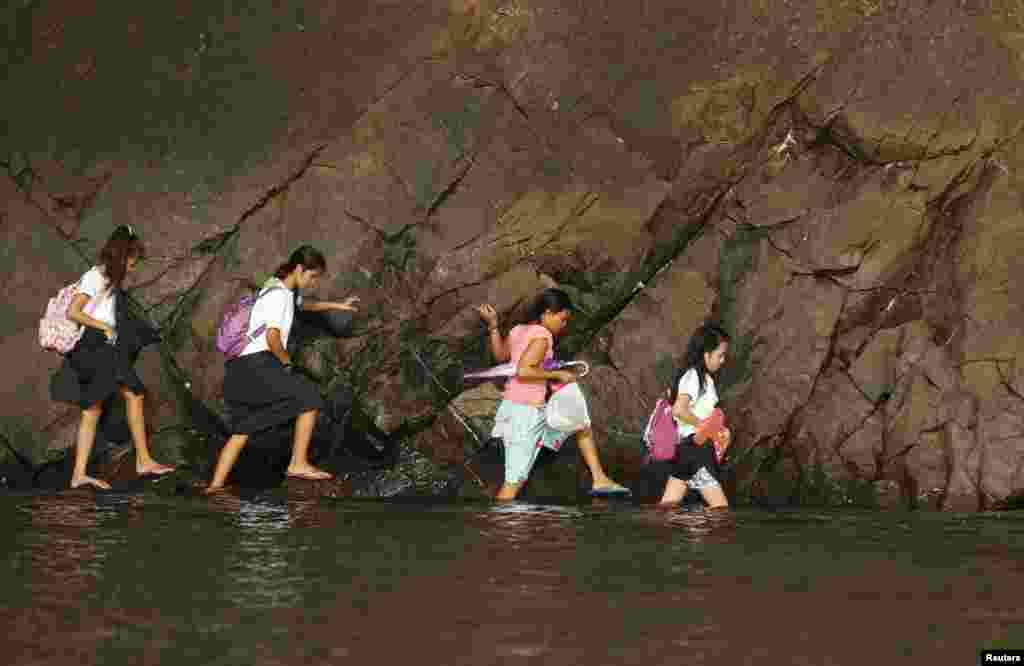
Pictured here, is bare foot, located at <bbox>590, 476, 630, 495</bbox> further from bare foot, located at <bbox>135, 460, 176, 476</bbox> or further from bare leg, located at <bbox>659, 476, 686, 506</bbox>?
bare foot, located at <bbox>135, 460, 176, 476</bbox>

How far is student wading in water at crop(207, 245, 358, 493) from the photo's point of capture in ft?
35.1

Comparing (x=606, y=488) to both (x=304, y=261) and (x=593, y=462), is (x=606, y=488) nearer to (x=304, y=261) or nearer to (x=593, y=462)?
(x=593, y=462)

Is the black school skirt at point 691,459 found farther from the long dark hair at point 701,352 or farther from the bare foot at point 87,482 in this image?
the bare foot at point 87,482

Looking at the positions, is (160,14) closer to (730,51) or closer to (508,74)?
(508,74)

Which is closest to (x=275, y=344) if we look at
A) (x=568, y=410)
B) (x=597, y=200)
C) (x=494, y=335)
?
(x=494, y=335)

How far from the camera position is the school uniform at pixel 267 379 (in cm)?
1070

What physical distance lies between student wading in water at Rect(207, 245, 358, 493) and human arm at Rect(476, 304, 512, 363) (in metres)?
1.23

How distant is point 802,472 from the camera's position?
10.9m

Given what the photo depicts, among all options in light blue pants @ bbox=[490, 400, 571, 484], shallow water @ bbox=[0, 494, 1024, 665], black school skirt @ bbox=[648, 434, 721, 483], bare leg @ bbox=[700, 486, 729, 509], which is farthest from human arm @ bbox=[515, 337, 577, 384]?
shallow water @ bbox=[0, 494, 1024, 665]

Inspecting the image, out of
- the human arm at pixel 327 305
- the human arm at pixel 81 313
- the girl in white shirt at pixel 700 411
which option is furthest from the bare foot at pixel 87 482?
the girl in white shirt at pixel 700 411

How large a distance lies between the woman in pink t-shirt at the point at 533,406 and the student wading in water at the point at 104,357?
2502mm

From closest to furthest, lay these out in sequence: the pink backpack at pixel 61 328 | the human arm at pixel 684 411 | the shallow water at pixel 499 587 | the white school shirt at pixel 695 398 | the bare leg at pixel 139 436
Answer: the shallow water at pixel 499 587 → the human arm at pixel 684 411 → the white school shirt at pixel 695 398 → the pink backpack at pixel 61 328 → the bare leg at pixel 139 436

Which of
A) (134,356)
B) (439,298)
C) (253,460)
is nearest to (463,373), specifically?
(439,298)

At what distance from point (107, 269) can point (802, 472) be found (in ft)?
16.8
